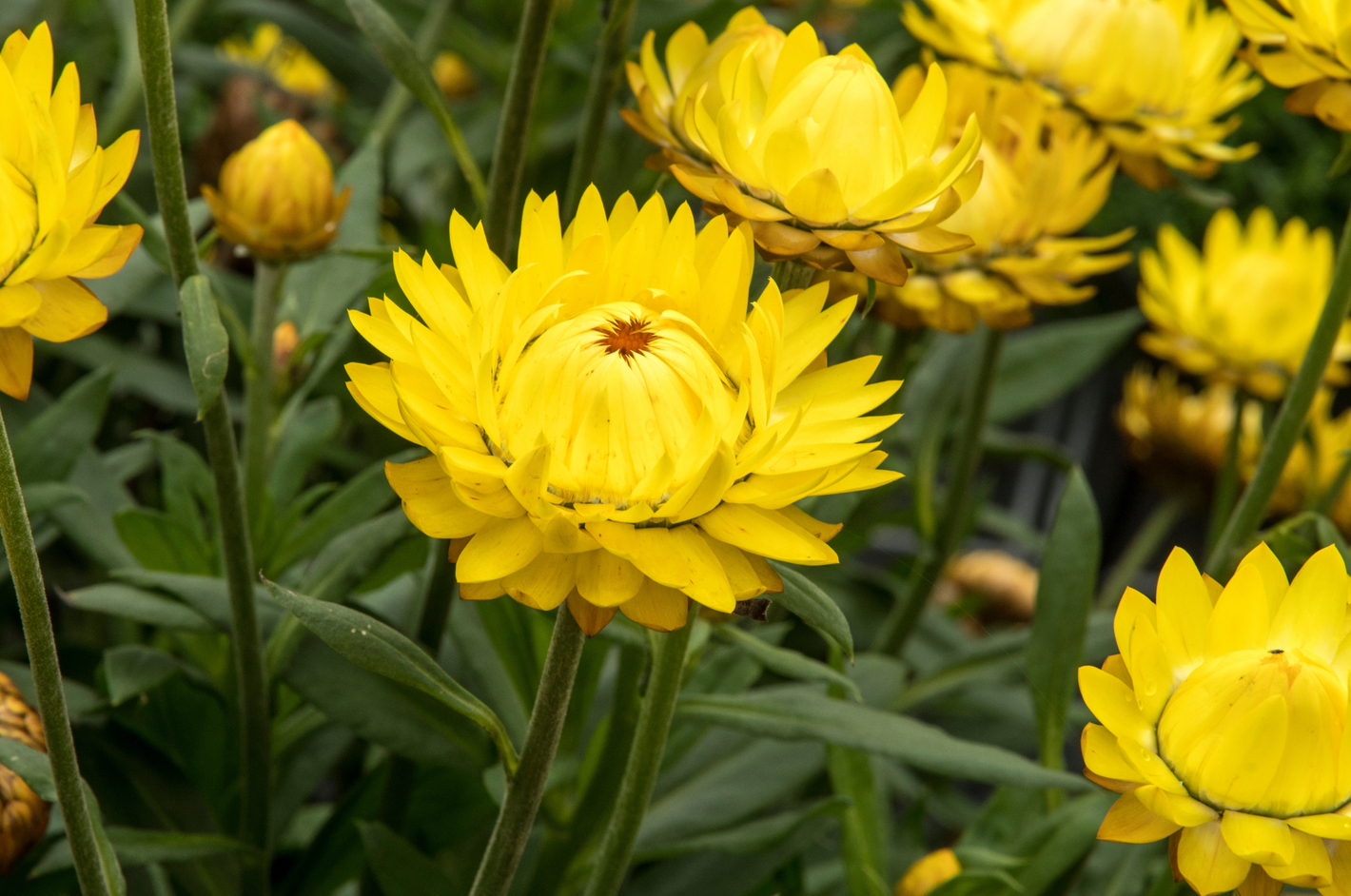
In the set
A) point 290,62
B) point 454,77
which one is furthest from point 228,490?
point 290,62

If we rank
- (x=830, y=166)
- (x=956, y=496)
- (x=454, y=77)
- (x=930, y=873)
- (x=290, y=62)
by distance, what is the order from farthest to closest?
(x=290, y=62)
(x=454, y=77)
(x=956, y=496)
(x=930, y=873)
(x=830, y=166)

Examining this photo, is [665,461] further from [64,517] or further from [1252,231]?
[1252,231]

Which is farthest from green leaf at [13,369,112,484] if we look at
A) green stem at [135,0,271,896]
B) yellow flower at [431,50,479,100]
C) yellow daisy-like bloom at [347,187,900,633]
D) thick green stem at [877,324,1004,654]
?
yellow flower at [431,50,479,100]

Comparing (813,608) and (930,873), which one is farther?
(930,873)

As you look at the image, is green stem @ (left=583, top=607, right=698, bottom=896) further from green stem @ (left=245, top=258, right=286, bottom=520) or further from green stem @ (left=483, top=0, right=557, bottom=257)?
green stem @ (left=245, top=258, right=286, bottom=520)

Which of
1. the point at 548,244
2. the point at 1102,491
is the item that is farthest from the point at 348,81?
the point at 1102,491

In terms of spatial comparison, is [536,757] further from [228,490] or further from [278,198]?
[278,198]

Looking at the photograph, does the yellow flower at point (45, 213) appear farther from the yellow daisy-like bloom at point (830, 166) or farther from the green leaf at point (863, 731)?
the green leaf at point (863, 731)
